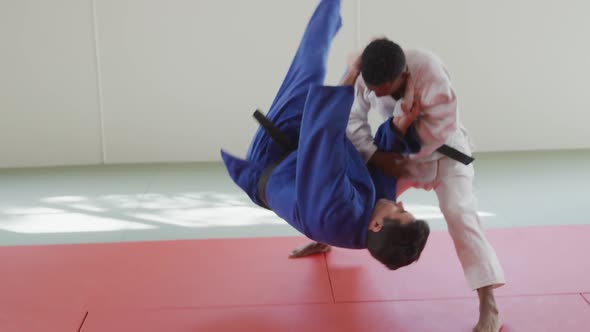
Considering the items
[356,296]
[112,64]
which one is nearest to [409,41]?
[112,64]

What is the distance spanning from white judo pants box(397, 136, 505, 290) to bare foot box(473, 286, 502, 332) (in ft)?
0.22

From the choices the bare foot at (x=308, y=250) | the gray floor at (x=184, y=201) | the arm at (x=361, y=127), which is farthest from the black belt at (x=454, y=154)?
the gray floor at (x=184, y=201)

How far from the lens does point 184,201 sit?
16.1 feet

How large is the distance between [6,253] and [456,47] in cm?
402

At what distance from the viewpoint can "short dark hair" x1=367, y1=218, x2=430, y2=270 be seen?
2.56 meters

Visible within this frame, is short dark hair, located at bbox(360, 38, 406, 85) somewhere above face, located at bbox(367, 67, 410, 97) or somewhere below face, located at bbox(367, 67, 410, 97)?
above

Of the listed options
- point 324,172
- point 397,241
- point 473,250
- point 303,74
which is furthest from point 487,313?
point 303,74

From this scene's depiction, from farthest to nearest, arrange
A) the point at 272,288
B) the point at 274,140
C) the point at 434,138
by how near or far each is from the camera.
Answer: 1. the point at 272,288
2. the point at 274,140
3. the point at 434,138

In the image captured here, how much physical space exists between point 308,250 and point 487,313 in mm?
1128

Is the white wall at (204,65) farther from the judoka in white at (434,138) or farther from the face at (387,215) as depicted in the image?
the face at (387,215)

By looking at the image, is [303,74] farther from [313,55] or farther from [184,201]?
[184,201]

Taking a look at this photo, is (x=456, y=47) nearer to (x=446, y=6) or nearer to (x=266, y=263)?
(x=446, y=6)

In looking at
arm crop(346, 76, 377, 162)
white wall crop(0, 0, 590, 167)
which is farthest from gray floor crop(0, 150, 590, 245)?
arm crop(346, 76, 377, 162)

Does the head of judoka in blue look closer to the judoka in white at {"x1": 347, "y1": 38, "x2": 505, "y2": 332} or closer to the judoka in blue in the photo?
the judoka in blue
